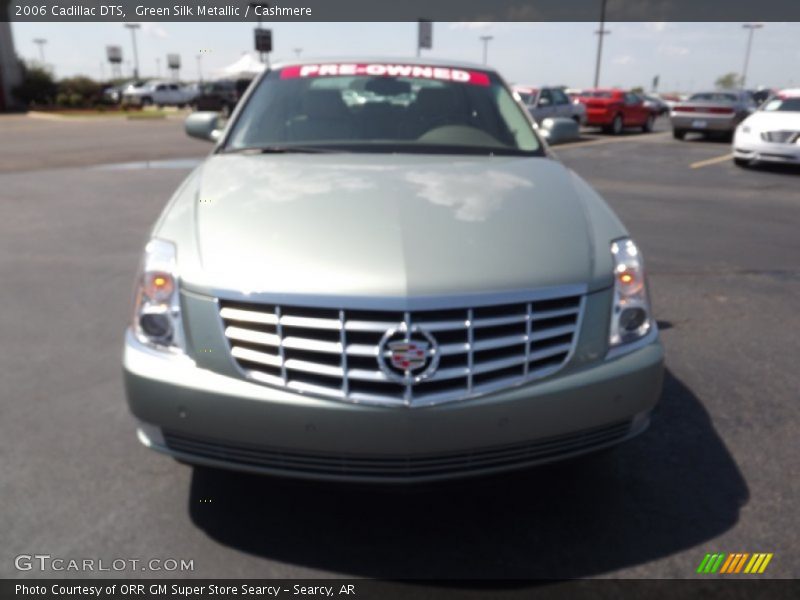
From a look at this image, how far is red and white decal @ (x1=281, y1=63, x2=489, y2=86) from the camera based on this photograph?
4215 mm

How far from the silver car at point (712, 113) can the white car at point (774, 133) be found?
6501mm

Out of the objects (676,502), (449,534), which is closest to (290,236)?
(449,534)

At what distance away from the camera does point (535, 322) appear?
238 centimetres

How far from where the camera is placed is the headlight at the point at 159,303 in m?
2.44

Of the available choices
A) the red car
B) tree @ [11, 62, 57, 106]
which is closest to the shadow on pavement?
the red car

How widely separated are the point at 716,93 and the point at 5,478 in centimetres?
2321

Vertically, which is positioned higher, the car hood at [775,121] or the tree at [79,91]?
the car hood at [775,121]

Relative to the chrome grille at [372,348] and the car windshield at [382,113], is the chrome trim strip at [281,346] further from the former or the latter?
the car windshield at [382,113]

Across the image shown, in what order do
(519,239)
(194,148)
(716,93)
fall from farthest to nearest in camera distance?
(716,93)
(194,148)
(519,239)

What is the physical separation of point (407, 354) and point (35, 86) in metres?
45.2

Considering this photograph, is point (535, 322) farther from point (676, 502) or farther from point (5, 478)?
point (5, 478)

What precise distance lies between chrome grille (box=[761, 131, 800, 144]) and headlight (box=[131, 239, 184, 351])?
44.8 feet

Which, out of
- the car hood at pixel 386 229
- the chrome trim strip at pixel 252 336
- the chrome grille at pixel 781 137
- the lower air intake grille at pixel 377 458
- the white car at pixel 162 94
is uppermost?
the car hood at pixel 386 229

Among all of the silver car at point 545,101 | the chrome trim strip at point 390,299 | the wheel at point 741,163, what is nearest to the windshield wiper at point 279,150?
the chrome trim strip at point 390,299
